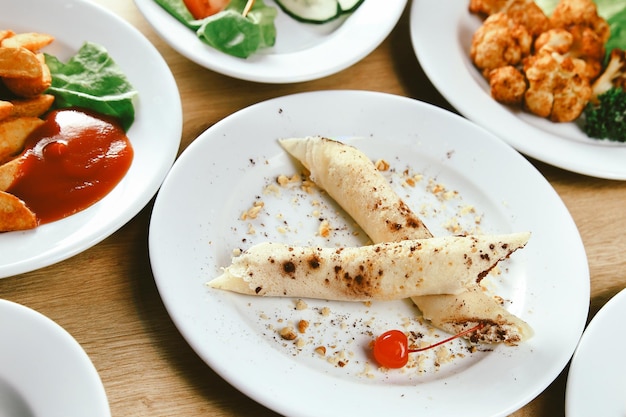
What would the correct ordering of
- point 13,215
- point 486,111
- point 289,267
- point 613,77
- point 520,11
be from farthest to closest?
1. point 520,11
2. point 613,77
3. point 486,111
4. point 289,267
5. point 13,215

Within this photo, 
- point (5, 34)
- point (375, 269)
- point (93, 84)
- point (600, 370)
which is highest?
point (5, 34)

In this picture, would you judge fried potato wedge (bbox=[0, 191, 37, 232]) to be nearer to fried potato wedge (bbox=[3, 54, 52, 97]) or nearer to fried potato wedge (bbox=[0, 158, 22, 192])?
fried potato wedge (bbox=[0, 158, 22, 192])

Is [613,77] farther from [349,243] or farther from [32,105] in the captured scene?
[32,105]

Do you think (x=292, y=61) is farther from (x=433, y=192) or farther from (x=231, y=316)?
(x=231, y=316)

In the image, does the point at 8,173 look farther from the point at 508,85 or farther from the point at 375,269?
the point at 508,85

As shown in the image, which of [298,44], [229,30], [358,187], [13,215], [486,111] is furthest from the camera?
[298,44]

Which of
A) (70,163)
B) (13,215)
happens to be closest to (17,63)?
(70,163)

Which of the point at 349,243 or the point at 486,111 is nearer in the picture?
the point at 349,243

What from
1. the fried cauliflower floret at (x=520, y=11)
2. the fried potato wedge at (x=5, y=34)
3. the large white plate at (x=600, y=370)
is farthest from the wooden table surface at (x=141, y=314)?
the fried cauliflower floret at (x=520, y=11)

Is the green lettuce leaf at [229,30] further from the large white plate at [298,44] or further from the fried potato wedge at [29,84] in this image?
the fried potato wedge at [29,84]

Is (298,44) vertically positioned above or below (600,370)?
above
